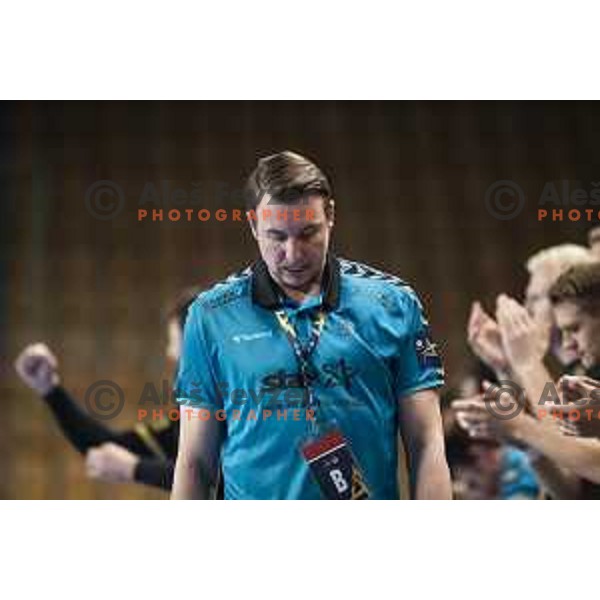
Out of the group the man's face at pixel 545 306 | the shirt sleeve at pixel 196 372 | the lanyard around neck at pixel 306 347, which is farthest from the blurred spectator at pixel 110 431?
the man's face at pixel 545 306

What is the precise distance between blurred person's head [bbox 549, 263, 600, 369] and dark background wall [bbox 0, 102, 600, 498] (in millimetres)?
112

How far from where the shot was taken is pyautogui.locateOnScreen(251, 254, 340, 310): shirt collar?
8.50 feet

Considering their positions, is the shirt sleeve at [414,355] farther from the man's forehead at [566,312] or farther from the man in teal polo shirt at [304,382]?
the man's forehead at [566,312]

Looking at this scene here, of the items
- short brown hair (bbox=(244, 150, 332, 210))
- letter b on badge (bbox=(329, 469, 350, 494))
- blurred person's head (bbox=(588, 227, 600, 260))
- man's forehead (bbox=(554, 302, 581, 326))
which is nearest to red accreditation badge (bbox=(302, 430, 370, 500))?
letter b on badge (bbox=(329, 469, 350, 494))

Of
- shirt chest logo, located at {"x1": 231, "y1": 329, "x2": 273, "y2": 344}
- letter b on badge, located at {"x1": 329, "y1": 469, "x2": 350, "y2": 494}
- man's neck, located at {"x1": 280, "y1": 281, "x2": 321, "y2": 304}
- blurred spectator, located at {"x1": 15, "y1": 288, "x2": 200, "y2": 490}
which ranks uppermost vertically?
man's neck, located at {"x1": 280, "y1": 281, "x2": 321, "y2": 304}

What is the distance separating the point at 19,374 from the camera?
9.25ft

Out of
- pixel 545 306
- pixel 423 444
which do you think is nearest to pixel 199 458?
pixel 423 444

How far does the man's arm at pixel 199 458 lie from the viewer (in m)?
2.56

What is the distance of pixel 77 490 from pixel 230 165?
3.35ft

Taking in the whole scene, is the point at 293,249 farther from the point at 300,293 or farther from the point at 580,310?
the point at 580,310

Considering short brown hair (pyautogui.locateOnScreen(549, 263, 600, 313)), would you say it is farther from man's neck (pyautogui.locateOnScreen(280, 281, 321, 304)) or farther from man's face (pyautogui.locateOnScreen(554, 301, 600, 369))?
man's neck (pyautogui.locateOnScreen(280, 281, 321, 304))

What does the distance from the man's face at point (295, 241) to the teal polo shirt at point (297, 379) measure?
0.03 metres

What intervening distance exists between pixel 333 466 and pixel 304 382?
23 cm

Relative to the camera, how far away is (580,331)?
9.11 ft
